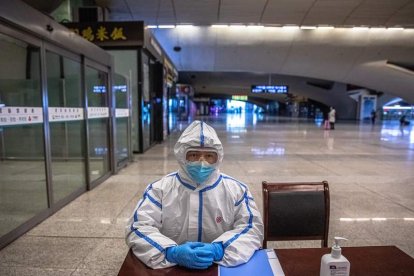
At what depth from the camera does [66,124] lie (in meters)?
6.90

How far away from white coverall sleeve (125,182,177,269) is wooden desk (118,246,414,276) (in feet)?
0.12

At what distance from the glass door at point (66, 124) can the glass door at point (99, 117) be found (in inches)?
A: 8.6

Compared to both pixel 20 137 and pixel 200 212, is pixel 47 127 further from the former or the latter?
pixel 20 137

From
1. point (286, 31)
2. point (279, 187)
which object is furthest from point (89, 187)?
point (286, 31)

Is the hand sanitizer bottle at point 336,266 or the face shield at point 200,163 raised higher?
the face shield at point 200,163

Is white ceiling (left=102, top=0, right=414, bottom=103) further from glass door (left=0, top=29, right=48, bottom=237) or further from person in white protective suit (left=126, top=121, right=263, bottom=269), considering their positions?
person in white protective suit (left=126, top=121, right=263, bottom=269)

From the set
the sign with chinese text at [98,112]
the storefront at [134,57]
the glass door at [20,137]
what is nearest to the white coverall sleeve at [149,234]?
the glass door at [20,137]

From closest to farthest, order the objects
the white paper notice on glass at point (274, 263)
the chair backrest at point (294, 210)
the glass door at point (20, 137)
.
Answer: the white paper notice on glass at point (274, 263) < the chair backrest at point (294, 210) < the glass door at point (20, 137)

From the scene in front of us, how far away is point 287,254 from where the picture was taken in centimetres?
136

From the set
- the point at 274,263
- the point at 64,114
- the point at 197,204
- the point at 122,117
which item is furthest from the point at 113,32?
the point at 274,263

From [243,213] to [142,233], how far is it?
524 millimetres

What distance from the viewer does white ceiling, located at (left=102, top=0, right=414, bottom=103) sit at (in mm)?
13000

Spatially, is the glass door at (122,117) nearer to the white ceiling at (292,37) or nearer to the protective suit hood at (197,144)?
the protective suit hood at (197,144)

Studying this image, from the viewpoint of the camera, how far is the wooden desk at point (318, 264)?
1.21 m
